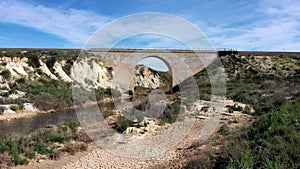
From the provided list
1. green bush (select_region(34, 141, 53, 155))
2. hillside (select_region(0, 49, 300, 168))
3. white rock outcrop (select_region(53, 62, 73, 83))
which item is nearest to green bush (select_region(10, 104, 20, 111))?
hillside (select_region(0, 49, 300, 168))

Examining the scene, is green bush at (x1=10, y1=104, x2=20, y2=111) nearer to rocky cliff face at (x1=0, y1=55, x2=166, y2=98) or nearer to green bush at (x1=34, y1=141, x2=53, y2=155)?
rocky cliff face at (x1=0, y1=55, x2=166, y2=98)

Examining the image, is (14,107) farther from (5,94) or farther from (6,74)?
(6,74)

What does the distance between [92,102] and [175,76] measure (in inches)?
518

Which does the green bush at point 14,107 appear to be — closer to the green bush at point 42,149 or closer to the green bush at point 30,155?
the green bush at point 42,149

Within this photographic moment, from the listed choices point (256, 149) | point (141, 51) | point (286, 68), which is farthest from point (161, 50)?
point (256, 149)

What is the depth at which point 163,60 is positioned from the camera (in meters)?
35.8

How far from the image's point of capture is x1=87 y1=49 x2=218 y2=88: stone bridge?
3653 centimetres

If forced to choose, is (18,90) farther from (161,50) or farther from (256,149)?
(256,149)

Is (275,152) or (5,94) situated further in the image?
(5,94)

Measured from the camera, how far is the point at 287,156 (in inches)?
233

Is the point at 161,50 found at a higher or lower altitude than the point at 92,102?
higher

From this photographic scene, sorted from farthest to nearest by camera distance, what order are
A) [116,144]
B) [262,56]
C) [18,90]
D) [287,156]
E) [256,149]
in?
1. [262,56]
2. [18,90]
3. [116,144]
4. [256,149]
5. [287,156]

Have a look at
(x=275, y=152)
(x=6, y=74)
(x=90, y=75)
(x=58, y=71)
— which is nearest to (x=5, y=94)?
(x=6, y=74)

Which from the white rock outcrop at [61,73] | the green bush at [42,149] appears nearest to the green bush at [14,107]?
the green bush at [42,149]
